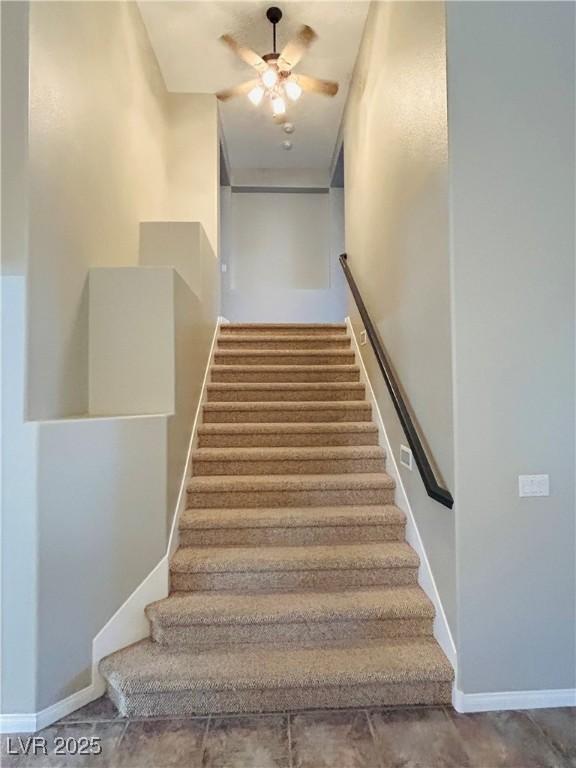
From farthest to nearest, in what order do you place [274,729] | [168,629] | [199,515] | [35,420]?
[199,515]
[168,629]
[35,420]
[274,729]

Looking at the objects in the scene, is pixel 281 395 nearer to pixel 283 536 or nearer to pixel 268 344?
pixel 268 344

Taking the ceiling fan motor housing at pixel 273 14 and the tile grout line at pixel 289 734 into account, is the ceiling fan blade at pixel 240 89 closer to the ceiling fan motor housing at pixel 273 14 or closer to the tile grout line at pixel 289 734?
the ceiling fan motor housing at pixel 273 14

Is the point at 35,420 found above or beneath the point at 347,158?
beneath

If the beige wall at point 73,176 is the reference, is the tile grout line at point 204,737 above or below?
below

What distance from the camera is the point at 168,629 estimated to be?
6.28ft

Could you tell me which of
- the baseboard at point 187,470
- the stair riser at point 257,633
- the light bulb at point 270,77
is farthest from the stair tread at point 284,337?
the stair riser at point 257,633

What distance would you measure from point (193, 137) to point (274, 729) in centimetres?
481

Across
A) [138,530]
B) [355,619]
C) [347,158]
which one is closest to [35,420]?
[138,530]

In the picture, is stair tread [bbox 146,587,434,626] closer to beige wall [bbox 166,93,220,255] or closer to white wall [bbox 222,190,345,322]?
beige wall [bbox 166,93,220,255]

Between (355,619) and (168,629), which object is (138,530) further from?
(355,619)

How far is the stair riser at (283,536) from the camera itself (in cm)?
233

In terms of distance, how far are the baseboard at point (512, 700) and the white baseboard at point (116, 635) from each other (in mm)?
1415

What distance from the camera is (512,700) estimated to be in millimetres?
1706

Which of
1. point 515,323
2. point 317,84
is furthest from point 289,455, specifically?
point 317,84
